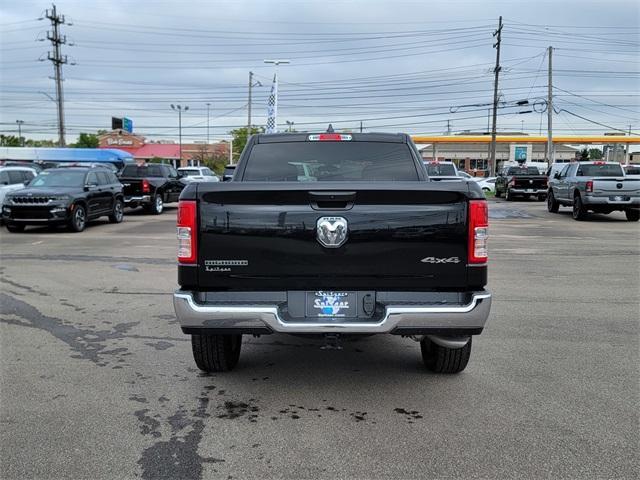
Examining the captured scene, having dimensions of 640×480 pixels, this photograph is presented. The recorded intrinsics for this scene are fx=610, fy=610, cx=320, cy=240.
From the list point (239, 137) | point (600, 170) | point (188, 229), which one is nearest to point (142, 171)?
point (600, 170)

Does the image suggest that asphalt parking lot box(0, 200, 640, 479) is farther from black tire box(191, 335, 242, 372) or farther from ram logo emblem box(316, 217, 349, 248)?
ram logo emblem box(316, 217, 349, 248)

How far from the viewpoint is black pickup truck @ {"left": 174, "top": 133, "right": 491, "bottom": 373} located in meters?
4.12

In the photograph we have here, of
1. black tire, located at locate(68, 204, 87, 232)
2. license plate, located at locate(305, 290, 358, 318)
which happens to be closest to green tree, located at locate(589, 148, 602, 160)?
black tire, located at locate(68, 204, 87, 232)

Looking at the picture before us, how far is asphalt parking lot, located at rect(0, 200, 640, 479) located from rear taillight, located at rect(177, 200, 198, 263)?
1.12 metres

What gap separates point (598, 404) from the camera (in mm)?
4414

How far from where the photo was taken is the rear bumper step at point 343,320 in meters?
4.08

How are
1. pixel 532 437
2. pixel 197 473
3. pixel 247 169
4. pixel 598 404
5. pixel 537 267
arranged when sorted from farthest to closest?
pixel 537 267
pixel 247 169
pixel 598 404
pixel 532 437
pixel 197 473

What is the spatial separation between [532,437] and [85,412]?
3.01 m

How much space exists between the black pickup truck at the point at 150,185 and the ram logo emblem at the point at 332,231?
1947 centimetres

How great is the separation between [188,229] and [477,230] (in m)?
1.97

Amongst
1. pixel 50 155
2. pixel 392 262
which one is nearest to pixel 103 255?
pixel 392 262

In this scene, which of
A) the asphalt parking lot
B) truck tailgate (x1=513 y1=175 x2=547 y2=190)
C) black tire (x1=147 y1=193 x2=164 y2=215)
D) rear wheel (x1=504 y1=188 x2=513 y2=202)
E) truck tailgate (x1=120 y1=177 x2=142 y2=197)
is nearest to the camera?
the asphalt parking lot

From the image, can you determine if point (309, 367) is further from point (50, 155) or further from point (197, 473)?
point (50, 155)

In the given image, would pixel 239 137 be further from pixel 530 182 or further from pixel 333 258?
pixel 333 258
